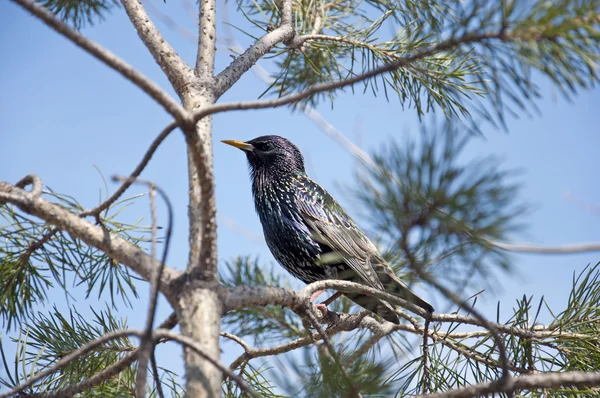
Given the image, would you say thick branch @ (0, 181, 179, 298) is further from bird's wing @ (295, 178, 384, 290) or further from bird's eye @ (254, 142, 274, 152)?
bird's eye @ (254, 142, 274, 152)

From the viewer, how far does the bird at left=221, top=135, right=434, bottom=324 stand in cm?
300

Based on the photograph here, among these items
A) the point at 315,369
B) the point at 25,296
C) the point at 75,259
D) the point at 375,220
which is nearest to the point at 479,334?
the point at 315,369

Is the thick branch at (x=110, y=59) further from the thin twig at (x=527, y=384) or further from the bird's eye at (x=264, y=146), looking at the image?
the bird's eye at (x=264, y=146)

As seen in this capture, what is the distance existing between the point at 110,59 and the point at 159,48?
38.4 inches

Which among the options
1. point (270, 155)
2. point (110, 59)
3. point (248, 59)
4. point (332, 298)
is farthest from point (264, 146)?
point (110, 59)

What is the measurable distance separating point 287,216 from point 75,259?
1.38 m

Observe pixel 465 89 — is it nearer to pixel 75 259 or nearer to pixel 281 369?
pixel 281 369

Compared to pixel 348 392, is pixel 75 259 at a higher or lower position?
higher

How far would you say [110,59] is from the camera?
125cm

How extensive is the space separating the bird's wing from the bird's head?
230 millimetres

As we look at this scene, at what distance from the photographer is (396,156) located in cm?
130

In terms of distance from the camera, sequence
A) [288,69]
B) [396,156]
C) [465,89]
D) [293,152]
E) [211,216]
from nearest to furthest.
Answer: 1. [396,156]
2. [211,216]
3. [465,89]
4. [288,69]
5. [293,152]

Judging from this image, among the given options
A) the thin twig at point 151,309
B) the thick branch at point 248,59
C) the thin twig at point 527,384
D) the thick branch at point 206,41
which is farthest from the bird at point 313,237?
the thin twig at point 151,309

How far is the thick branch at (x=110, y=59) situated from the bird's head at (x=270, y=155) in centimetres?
234
